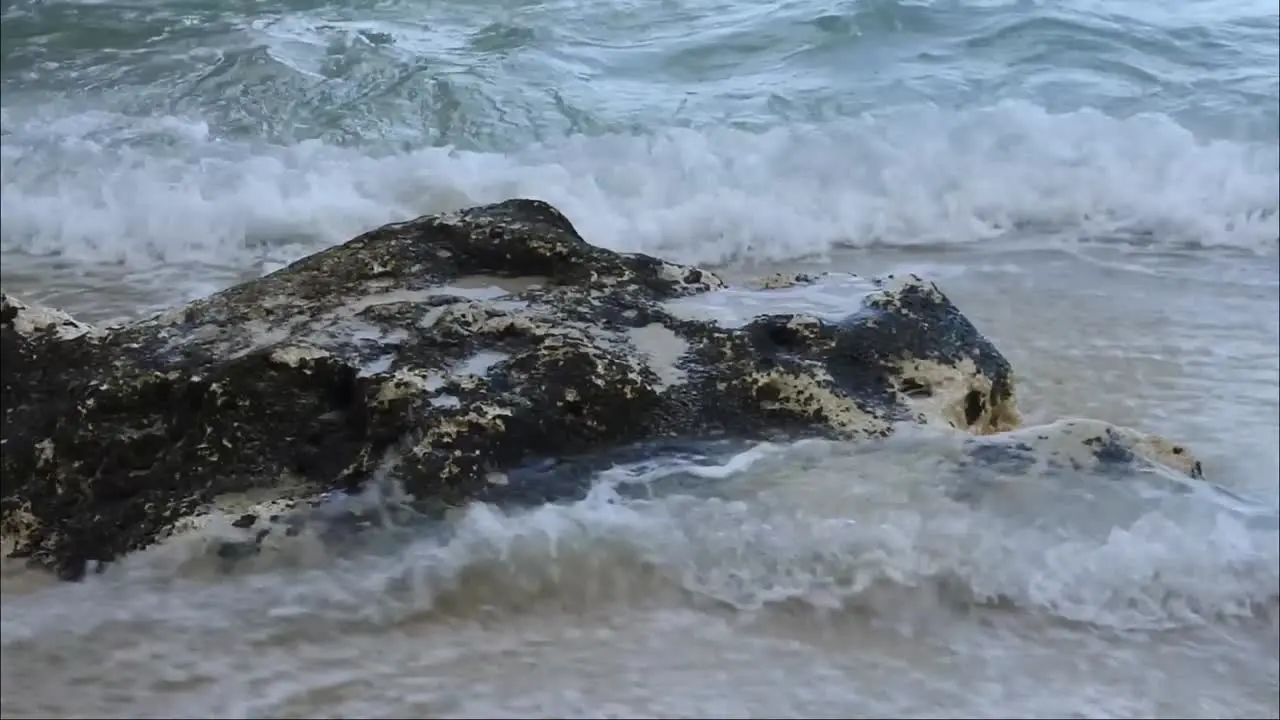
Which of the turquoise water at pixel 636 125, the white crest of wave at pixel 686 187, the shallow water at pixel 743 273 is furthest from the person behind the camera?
the turquoise water at pixel 636 125

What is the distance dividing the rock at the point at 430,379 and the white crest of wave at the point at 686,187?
1.65 m

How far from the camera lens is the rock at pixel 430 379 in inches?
71.6

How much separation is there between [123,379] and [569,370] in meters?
0.71

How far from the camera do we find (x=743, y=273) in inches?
157

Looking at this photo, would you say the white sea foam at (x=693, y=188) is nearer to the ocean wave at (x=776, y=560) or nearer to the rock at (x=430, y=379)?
the rock at (x=430, y=379)

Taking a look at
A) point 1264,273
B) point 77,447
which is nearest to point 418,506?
point 77,447

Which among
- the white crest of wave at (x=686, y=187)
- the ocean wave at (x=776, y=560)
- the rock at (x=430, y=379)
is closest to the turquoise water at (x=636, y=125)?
the white crest of wave at (x=686, y=187)

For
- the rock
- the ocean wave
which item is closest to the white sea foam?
the rock

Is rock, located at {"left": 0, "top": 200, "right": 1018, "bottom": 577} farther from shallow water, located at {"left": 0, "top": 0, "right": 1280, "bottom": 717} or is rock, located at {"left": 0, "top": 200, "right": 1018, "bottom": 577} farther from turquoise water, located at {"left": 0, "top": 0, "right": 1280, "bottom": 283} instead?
turquoise water, located at {"left": 0, "top": 0, "right": 1280, "bottom": 283}

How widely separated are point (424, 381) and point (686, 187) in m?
2.89

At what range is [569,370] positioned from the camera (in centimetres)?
197

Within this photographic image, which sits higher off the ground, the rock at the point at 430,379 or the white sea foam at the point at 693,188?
the rock at the point at 430,379

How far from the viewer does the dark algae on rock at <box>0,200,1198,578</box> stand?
1815 mm

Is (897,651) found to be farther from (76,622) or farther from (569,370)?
(76,622)
